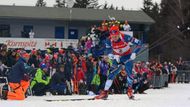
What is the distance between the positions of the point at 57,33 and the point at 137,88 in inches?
940

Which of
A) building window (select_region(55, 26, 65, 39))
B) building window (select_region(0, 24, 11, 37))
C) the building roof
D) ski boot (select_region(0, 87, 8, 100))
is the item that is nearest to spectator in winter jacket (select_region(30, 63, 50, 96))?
ski boot (select_region(0, 87, 8, 100))

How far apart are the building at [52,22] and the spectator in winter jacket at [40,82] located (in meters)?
22.5

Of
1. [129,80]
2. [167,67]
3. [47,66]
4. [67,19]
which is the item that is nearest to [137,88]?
[47,66]

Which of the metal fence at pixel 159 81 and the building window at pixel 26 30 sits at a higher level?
the building window at pixel 26 30

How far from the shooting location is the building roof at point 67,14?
43328 millimetres

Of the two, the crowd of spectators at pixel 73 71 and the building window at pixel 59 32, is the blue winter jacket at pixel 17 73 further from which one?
the building window at pixel 59 32

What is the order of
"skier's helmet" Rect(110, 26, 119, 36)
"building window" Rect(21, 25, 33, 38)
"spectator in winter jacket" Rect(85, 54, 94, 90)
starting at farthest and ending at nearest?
"building window" Rect(21, 25, 33, 38) < "spectator in winter jacket" Rect(85, 54, 94, 90) < "skier's helmet" Rect(110, 26, 119, 36)

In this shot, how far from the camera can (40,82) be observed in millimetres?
18922

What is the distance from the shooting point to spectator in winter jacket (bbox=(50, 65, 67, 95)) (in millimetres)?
19328

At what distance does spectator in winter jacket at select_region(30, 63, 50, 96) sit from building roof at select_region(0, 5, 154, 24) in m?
23.5

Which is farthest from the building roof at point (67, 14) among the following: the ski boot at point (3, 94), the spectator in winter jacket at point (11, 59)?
the ski boot at point (3, 94)

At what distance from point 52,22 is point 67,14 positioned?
1503 millimetres

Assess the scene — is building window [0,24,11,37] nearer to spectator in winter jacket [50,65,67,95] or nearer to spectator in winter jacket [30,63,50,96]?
spectator in winter jacket [50,65,67,95]

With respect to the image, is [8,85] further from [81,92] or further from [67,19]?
[67,19]
